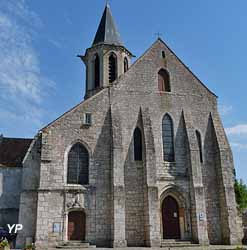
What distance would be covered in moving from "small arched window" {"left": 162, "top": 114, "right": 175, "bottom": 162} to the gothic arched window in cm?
491

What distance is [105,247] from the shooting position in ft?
54.9

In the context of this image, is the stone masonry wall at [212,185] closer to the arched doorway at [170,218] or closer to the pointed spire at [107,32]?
the arched doorway at [170,218]

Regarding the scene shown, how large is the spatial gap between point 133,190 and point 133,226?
6.50 ft

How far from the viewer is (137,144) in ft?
Result: 63.2

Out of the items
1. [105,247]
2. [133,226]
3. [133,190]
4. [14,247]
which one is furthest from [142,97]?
[14,247]

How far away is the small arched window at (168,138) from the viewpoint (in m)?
19.6

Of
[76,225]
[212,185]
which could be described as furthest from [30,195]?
[212,185]

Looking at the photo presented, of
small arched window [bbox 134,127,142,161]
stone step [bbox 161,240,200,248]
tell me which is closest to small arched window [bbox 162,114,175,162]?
small arched window [bbox 134,127,142,161]

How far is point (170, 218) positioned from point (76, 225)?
546 centimetres

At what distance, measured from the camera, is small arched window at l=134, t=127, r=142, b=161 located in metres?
19.0

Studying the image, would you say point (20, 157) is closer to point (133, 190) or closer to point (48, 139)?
point (48, 139)

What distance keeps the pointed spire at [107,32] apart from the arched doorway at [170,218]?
14772 mm

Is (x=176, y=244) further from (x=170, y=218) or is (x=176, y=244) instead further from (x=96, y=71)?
(x=96, y=71)

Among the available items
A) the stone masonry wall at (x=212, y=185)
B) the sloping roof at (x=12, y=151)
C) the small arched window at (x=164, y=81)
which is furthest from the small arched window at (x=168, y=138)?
the sloping roof at (x=12, y=151)
